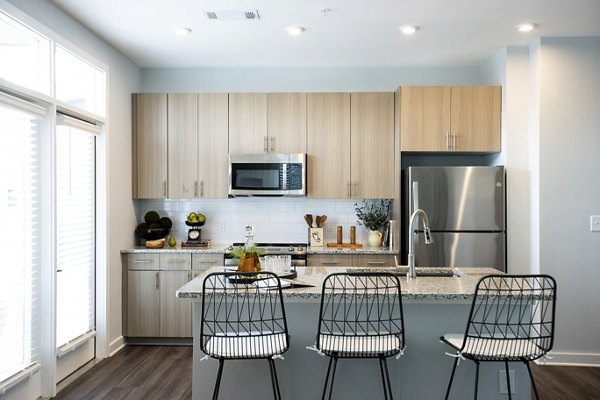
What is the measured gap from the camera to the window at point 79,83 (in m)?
3.53

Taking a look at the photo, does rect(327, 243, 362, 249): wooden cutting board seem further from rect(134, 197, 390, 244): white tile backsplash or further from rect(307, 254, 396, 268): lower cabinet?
rect(307, 254, 396, 268): lower cabinet

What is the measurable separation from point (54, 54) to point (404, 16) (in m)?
2.54

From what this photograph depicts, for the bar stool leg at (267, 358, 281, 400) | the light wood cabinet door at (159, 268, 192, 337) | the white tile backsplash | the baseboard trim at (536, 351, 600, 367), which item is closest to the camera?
the bar stool leg at (267, 358, 281, 400)

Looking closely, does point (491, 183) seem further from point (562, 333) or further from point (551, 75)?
point (562, 333)

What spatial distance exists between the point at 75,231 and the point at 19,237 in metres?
0.73

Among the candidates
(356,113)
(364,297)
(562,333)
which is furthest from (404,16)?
(562,333)

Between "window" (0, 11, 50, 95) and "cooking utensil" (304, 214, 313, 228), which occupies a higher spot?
"window" (0, 11, 50, 95)

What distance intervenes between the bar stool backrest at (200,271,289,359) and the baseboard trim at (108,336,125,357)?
1959 millimetres

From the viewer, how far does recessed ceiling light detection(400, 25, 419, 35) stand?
3.79m

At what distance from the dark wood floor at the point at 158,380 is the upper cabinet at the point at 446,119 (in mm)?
2019

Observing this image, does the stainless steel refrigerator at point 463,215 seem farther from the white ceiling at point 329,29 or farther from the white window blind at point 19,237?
the white window blind at point 19,237

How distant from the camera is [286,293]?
98.0 inches

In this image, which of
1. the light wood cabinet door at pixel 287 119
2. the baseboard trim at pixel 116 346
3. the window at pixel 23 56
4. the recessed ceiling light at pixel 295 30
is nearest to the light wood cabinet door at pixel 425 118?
the light wood cabinet door at pixel 287 119

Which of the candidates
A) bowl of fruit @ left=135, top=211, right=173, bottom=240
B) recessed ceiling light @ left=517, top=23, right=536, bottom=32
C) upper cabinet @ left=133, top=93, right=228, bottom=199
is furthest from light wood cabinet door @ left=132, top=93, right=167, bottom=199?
recessed ceiling light @ left=517, top=23, right=536, bottom=32
